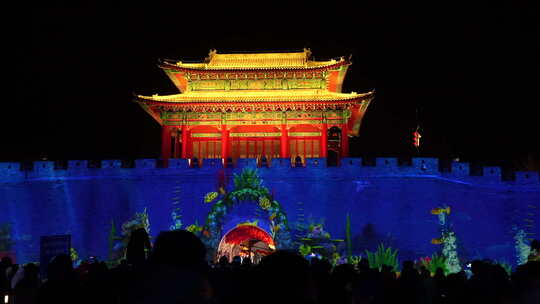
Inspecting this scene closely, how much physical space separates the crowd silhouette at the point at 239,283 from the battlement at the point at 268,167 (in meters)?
10.9

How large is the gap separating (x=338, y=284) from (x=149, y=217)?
13.9m

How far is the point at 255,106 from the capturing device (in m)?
20.7

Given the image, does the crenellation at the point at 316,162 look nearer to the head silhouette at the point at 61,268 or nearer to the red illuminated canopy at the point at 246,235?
the red illuminated canopy at the point at 246,235

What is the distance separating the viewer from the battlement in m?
17.3

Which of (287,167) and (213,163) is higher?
(213,163)

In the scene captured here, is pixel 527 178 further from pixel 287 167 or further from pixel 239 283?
pixel 239 283

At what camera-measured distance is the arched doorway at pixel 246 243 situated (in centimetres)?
1728

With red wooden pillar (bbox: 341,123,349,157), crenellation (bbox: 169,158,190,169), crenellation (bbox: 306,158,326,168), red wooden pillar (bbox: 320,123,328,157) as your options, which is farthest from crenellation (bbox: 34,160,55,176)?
red wooden pillar (bbox: 341,123,349,157)

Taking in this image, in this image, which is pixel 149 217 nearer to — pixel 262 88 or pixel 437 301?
pixel 262 88

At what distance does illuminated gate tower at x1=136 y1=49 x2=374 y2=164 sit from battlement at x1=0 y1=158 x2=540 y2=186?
2665 mm

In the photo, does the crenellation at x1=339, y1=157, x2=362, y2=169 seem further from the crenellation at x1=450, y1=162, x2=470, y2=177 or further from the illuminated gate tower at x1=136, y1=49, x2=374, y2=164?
the illuminated gate tower at x1=136, y1=49, x2=374, y2=164

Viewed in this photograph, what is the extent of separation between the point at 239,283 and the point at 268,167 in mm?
13716

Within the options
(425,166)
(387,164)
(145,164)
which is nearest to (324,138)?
(387,164)

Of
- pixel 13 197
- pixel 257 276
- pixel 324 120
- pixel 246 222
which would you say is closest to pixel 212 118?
pixel 324 120
